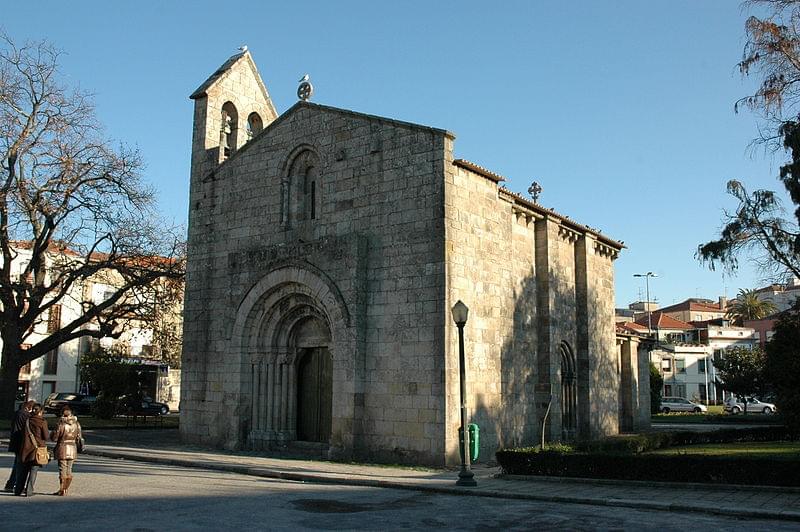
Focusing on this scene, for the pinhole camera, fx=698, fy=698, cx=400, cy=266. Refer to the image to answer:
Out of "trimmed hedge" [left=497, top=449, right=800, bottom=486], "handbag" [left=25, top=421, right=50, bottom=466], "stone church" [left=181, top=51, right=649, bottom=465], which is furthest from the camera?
"stone church" [left=181, top=51, right=649, bottom=465]

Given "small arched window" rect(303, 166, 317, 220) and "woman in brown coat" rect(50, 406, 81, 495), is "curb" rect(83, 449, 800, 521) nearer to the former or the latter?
"woman in brown coat" rect(50, 406, 81, 495)

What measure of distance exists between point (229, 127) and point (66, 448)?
16025 mm

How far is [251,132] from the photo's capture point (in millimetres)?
27188

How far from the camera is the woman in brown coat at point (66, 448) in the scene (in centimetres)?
1256

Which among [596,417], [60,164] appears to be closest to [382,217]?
[596,417]

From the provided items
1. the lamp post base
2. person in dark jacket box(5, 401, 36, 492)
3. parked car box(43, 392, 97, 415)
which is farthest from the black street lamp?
parked car box(43, 392, 97, 415)

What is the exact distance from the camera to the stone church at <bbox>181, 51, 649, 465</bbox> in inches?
726

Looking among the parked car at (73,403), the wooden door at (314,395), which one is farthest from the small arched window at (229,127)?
the parked car at (73,403)

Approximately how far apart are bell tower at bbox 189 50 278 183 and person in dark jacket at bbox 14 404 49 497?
44.5 feet

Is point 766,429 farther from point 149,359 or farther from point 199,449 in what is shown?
point 149,359

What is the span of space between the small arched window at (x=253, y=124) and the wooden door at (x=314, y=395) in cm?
972

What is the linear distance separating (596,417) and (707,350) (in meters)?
55.6

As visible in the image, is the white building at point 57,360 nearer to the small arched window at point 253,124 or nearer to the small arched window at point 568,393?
the small arched window at point 253,124

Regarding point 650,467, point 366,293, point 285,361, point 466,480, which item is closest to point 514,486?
point 466,480
